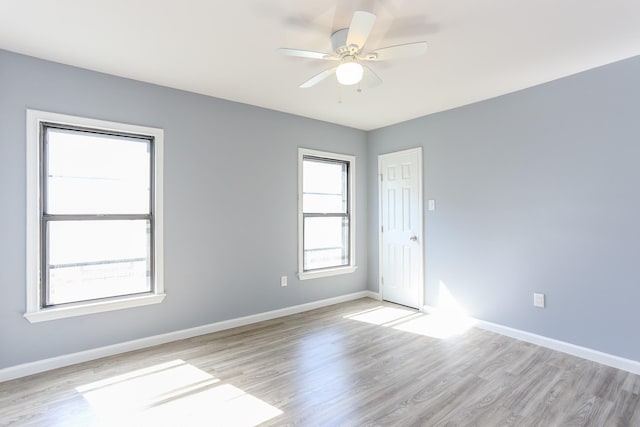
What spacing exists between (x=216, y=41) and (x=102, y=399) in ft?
8.68


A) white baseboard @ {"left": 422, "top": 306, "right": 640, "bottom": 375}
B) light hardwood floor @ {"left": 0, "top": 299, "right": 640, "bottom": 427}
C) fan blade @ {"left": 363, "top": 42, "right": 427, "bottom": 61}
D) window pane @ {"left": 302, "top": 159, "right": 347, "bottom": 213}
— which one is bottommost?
light hardwood floor @ {"left": 0, "top": 299, "right": 640, "bottom": 427}

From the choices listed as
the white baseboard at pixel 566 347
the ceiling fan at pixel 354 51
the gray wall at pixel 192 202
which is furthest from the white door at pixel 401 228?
the ceiling fan at pixel 354 51

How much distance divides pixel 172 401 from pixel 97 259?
58.9 inches

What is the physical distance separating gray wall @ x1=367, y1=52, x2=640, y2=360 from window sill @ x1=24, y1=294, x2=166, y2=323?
320 cm

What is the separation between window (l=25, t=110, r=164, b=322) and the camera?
2.63m

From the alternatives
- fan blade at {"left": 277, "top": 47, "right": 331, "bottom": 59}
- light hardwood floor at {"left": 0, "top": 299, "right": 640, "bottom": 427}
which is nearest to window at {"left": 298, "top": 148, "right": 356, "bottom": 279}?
light hardwood floor at {"left": 0, "top": 299, "right": 640, "bottom": 427}

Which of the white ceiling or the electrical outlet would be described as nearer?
the white ceiling

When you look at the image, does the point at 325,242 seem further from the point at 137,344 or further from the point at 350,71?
the point at 350,71

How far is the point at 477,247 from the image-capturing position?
364 centimetres

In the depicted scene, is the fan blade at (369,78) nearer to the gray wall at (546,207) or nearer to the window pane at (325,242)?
the gray wall at (546,207)

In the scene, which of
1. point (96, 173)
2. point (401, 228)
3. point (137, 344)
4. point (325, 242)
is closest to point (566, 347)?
point (401, 228)

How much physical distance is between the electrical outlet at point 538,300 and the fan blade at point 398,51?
2561mm

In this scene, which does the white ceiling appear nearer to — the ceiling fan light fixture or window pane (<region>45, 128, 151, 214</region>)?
the ceiling fan light fixture

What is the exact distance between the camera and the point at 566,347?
294cm
